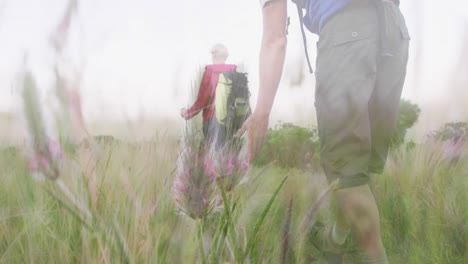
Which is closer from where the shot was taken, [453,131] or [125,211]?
[125,211]

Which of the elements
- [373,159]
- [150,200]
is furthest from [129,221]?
[373,159]

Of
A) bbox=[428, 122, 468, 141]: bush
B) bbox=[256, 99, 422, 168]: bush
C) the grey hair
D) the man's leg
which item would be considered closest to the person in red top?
the grey hair

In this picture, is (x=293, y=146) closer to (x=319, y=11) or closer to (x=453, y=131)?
(x=319, y=11)

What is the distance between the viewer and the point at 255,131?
3.27ft

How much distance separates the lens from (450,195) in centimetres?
119

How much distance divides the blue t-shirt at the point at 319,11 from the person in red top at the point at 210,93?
183 millimetres

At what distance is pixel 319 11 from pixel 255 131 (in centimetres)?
27

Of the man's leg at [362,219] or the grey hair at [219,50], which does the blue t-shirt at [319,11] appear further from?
the man's leg at [362,219]

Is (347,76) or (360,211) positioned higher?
(347,76)

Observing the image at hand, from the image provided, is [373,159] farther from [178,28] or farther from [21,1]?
[21,1]

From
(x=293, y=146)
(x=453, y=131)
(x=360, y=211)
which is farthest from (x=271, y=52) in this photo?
(x=453, y=131)

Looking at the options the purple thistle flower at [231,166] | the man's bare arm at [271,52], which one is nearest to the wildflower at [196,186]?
the purple thistle flower at [231,166]

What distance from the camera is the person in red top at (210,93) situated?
0.96m

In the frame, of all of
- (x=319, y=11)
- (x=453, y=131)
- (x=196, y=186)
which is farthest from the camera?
(x=453, y=131)
